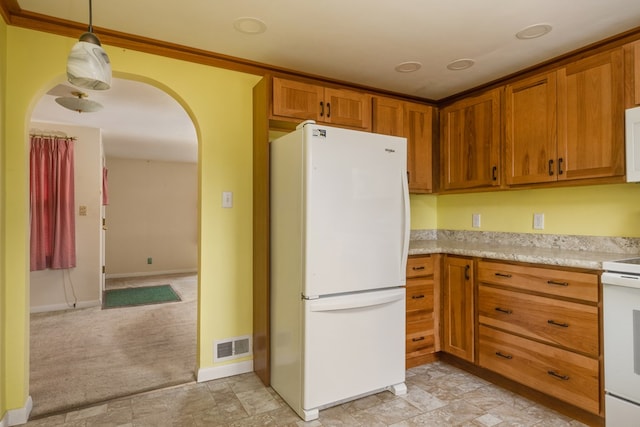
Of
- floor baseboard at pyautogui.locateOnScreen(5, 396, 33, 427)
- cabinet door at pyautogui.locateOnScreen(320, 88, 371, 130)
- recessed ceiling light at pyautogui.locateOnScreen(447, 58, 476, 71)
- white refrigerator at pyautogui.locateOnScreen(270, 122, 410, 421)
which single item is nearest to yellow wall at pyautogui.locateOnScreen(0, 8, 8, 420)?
floor baseboard at pyautogui.locateOnScreen(5, 396, 33, 427)

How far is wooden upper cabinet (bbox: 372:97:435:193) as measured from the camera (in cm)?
297

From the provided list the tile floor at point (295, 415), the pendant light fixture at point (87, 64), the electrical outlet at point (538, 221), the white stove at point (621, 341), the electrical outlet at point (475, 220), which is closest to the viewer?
the pendant light fixture at point (87, 64)

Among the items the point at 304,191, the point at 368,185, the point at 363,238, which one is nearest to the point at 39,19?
the point at 304,191

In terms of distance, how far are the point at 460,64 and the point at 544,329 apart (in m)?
1.93

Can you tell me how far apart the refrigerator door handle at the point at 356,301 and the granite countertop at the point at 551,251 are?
17.7 inches

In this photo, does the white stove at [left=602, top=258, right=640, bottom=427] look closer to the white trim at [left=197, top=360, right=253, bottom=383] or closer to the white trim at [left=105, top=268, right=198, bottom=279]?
the white trim at [left=197, top=360, right=253, bottom=383]

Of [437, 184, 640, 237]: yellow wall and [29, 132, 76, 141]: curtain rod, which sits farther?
[29, 132, 76, 141]: curtain rod

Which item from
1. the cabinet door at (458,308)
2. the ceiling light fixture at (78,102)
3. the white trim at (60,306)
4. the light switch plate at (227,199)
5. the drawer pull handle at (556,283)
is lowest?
the white trim at (60,306)

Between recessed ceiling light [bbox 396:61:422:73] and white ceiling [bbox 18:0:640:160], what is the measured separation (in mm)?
47

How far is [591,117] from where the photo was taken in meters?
2.23

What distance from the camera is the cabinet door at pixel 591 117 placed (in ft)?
6.94

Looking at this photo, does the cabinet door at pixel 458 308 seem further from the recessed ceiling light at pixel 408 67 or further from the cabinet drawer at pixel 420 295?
the recessed ceiling light at pixel 408 67

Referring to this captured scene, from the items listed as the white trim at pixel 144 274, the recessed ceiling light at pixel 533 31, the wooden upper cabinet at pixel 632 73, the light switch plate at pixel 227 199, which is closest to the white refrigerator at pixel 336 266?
the light switch plate at pixel 227 199

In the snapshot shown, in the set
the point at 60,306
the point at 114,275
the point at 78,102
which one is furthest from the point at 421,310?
the point at 114,275
